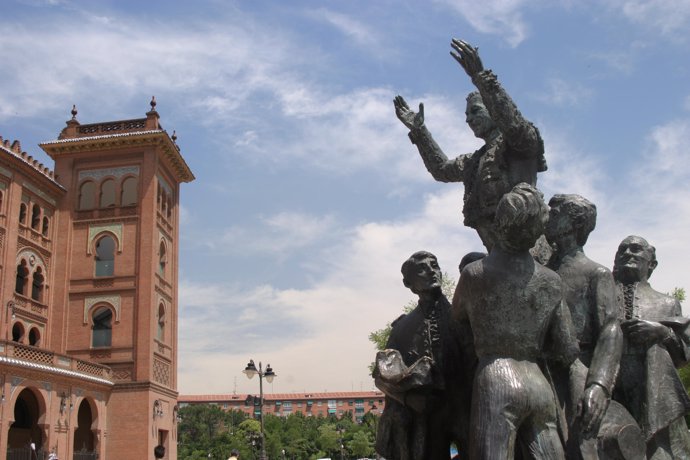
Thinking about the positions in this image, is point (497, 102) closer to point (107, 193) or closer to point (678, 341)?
point (678, 341)

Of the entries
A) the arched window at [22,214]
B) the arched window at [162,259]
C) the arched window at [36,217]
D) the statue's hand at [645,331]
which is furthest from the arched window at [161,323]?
the statue's hand at [645,331]

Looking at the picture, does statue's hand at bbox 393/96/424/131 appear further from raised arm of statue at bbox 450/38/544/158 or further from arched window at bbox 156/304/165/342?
arched window at bbox 156/304/165/342

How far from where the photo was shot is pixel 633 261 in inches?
162

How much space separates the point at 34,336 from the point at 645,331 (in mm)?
36320

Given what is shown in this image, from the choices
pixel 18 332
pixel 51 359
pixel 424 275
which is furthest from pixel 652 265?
pixel 18 332

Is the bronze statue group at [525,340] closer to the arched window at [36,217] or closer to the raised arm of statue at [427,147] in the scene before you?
the raised arm of statue at [427,147]

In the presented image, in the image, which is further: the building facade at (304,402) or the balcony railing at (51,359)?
the building facade at (304,402)

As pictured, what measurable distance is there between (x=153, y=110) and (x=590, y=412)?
39042 millimetres

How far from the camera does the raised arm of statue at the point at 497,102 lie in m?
3.87

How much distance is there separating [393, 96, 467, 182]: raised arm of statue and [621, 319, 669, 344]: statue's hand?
1.45 meters

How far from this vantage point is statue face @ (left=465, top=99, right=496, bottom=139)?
451 centimetres

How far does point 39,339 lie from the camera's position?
35.9 metres

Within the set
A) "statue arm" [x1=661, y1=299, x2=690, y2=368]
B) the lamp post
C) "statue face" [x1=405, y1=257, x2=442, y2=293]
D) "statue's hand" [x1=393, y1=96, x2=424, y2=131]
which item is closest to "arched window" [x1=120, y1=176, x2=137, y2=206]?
the lamp post

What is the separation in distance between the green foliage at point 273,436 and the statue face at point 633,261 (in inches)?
2852
